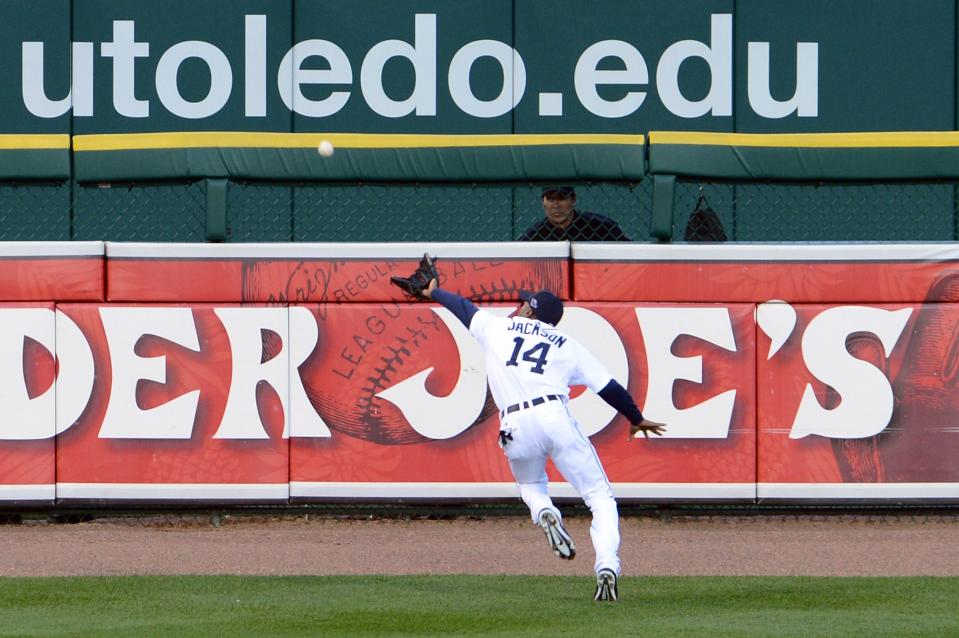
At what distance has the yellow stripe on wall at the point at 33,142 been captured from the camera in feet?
28.1

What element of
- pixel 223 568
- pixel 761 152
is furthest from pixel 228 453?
pixel 761 152

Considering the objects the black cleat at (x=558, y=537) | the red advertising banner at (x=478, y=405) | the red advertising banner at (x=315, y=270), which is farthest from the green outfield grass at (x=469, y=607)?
the red advertising banner at (x=315, y=270)

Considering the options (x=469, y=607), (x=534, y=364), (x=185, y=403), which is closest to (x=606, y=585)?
(x=469, y=607)

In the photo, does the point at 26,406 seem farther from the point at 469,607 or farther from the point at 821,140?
the point at 821,140

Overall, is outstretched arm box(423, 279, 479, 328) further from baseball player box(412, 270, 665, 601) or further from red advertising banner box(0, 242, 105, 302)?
red advertising banner box(0, 242, 105, 302)

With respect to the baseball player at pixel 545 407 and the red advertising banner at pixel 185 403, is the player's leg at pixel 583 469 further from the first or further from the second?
the red advertising banner at pixel 185 403

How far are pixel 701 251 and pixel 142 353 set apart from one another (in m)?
3.24

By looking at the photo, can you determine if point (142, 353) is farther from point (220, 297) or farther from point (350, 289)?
point (350, 289)

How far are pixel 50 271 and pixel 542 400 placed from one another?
3.34 meters

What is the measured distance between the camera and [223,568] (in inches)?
290

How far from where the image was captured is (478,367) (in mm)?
8609

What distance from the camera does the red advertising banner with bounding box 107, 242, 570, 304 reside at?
28.0 feet

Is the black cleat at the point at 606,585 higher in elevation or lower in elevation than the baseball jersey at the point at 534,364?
lower

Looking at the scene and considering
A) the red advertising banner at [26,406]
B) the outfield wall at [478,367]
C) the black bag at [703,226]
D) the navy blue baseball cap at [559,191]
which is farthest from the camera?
the black bag at [703,226]
